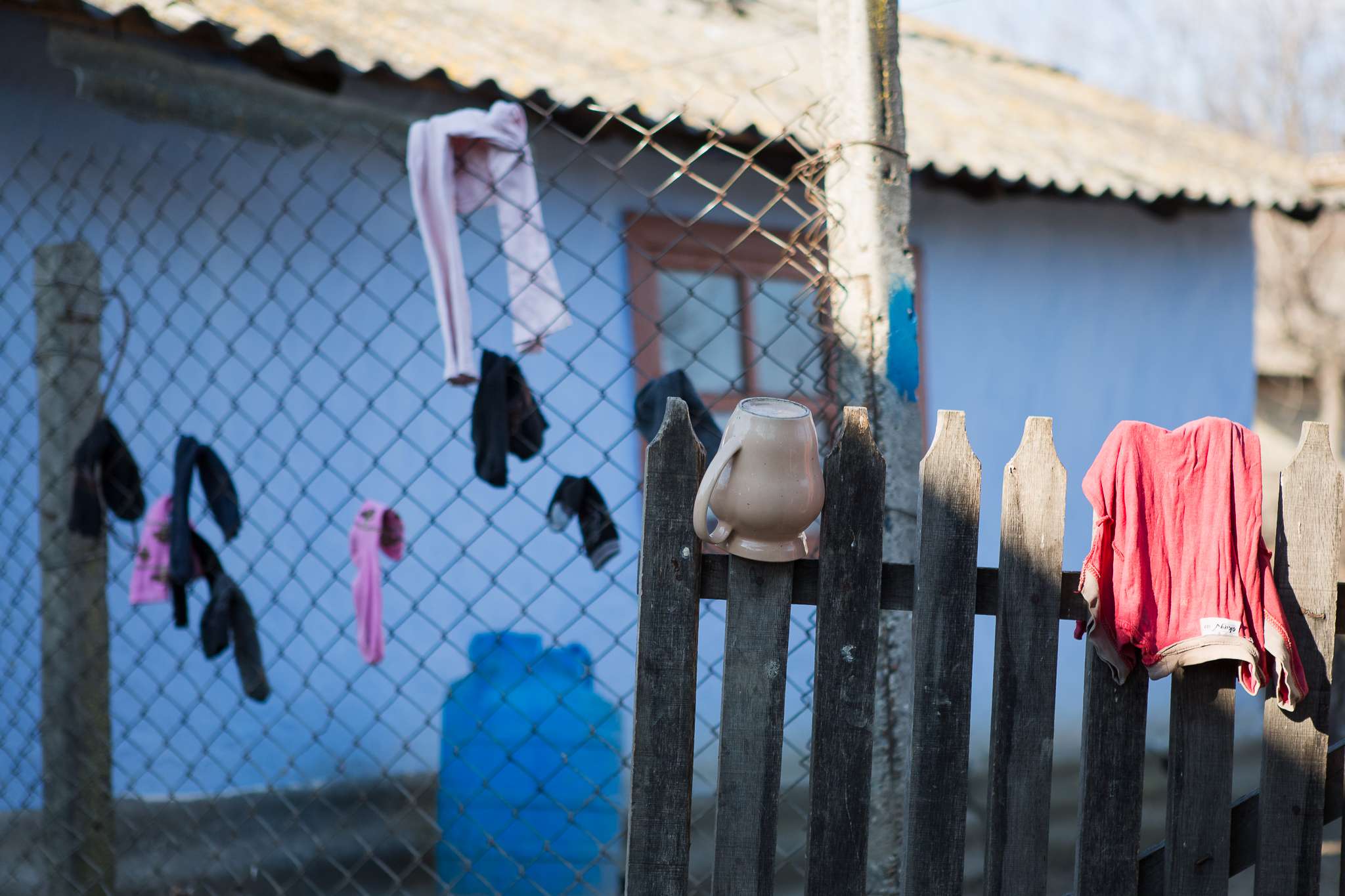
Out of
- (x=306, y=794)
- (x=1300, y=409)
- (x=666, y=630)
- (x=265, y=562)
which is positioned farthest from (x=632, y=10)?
(x=1300, y=409)

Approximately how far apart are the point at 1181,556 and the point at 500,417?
58.0 inches

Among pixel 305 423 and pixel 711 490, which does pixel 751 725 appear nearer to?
pixel 711 490

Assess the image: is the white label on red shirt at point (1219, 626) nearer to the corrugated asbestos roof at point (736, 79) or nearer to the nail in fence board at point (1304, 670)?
the nail in fence board at point (1304, 670)

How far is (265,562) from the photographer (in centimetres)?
406

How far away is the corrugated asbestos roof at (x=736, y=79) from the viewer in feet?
13.2

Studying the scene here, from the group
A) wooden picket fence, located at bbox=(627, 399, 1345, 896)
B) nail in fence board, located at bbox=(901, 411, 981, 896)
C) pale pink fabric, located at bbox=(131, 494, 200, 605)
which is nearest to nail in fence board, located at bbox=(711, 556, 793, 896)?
wooden picket fence, located at bbox=(627, 399, 1345, 896)

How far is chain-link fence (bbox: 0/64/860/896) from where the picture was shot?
365 cm

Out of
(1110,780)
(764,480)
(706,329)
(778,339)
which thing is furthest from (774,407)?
(706,329)

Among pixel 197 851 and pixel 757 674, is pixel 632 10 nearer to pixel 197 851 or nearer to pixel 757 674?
pixel 197 851

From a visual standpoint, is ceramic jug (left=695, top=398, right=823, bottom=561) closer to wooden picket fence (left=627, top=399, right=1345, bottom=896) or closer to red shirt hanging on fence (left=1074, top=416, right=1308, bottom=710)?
wooden picket fence (left=627, top=399, right=1345, bottom=896)

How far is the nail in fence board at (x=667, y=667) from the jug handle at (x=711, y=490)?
4cm

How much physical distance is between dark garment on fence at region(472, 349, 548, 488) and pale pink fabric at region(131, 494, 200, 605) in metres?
1.06

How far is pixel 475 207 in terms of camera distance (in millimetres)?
2541

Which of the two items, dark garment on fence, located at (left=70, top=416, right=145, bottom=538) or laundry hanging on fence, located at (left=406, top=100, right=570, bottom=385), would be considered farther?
dark garment on fence, located at (left=70, top=416, right=145, bottom=538)
